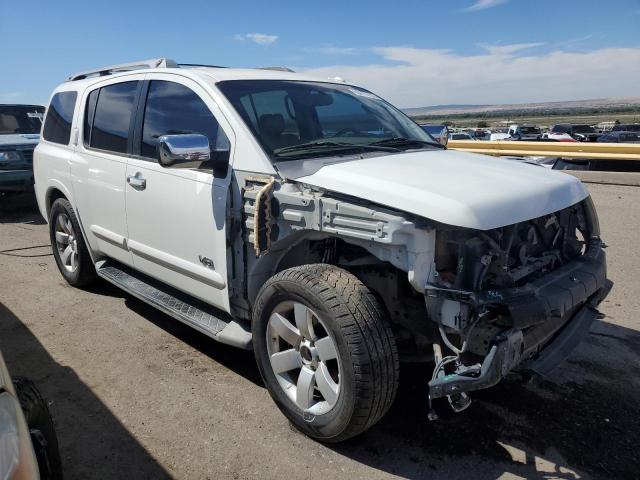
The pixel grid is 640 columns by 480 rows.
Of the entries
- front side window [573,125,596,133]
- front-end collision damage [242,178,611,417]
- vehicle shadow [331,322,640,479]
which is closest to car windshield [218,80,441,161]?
front-end collision damage [242,178,611,417]

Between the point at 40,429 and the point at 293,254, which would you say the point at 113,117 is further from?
the point at 40,429

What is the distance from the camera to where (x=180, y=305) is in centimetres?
390

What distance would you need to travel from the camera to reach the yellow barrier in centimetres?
979

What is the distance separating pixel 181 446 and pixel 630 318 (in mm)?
3839

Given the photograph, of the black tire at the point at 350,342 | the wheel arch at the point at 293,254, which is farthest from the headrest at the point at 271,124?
the black tire at the point at 350,342

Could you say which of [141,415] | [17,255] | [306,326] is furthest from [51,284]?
[306,326]

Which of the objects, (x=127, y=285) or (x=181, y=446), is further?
(x=127, y=285)

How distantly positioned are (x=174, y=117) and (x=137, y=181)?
0.54m

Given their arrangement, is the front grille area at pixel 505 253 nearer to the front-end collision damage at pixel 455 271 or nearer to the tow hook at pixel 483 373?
the front-end collision damage at pixel 455 271

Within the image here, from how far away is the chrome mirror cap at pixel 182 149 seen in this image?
2953 millimetres

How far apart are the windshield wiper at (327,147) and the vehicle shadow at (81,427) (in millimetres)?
1826

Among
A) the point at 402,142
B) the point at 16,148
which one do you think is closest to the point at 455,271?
the point at 402,142

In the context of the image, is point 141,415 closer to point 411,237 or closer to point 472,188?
point 411,237

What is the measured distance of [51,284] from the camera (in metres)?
5.63
